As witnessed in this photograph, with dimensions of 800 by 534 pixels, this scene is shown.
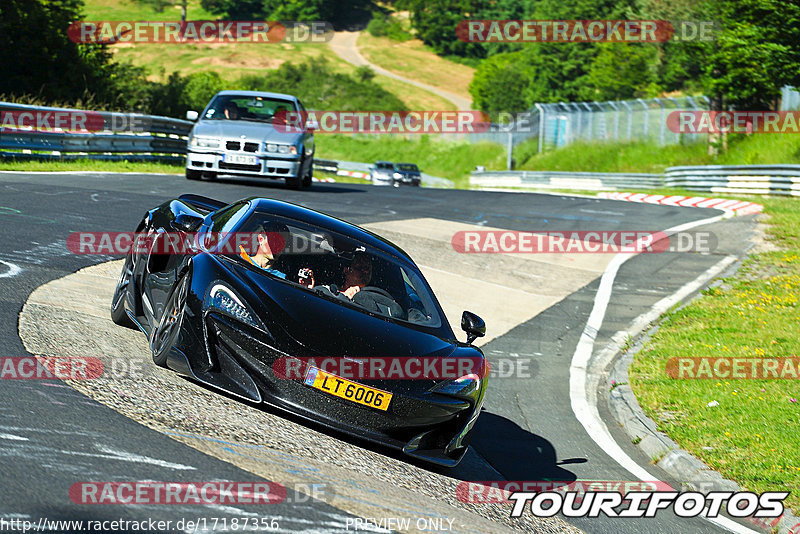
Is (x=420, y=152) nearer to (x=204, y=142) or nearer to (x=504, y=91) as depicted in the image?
(x=504, y=91)

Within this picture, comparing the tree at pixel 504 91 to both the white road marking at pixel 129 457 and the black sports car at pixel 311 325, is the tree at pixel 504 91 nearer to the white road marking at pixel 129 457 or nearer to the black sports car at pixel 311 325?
the black sports car at pixel 311 325

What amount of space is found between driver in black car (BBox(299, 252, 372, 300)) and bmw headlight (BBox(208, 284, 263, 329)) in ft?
2.51

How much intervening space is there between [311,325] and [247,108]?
45.0 ft

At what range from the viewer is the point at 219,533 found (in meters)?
4.02

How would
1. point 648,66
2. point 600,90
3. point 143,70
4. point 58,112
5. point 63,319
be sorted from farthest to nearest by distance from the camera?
1. point 600,90
2. point 648,66
3. point 143,70
4. point 58,112
5. point 63,319

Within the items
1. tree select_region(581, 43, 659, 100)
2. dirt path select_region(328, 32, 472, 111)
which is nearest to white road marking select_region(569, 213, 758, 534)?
tree select_region(581, 43, 659, 100)

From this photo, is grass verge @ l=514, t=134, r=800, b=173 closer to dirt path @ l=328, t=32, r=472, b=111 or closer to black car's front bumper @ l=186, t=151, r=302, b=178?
black car's front bumper @ l=186, t=151, r=302, b=178

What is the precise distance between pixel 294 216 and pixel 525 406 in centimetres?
298

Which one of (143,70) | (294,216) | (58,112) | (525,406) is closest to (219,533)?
(294,216)

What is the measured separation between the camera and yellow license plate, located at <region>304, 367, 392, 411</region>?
5367 millimetres

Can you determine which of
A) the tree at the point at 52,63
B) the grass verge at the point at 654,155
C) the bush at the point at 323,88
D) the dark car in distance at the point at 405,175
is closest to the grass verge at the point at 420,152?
the grass verge at the point at 654,155

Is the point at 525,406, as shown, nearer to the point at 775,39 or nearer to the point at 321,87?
the point at 775,39

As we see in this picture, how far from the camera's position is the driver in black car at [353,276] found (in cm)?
644

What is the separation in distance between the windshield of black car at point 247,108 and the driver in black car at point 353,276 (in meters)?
12.3
